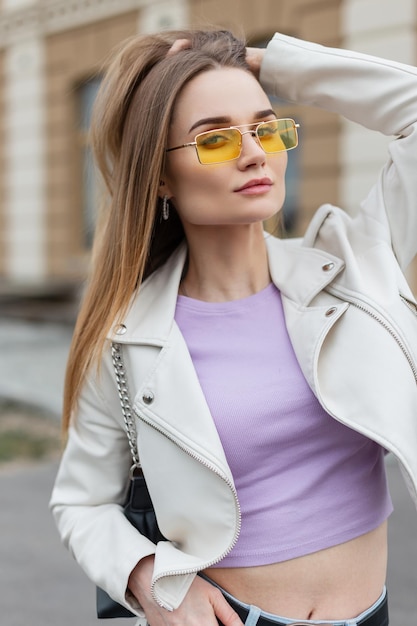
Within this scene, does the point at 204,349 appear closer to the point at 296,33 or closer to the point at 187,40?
the point at 187,40

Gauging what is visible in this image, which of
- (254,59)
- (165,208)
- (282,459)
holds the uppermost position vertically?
(254,59)

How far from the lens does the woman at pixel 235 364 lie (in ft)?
5.33

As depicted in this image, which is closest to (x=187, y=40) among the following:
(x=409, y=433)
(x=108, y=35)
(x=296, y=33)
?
(x=409, y=433)

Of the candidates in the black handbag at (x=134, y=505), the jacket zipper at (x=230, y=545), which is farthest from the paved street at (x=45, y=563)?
the jacket zipper at (x=230, y=545)

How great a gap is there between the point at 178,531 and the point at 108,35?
11.2 metres

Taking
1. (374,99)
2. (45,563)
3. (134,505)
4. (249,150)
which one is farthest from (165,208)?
(45,563)

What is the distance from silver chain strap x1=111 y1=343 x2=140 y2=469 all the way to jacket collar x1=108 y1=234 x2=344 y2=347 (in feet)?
0.12

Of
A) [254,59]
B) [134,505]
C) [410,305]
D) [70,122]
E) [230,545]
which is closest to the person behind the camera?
[230,545]

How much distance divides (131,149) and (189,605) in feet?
3.10

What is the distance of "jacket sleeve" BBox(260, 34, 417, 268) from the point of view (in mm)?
1819

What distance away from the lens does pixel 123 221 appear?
6.05 ft

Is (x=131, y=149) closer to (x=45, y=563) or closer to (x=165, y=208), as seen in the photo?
(x=165, y=208)

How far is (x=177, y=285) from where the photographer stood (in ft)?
6.14

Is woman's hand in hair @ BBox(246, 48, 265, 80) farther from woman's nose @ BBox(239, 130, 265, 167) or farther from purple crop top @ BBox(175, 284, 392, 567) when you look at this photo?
purple crop top @ BBox(175, 284, 392, 567)
